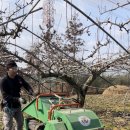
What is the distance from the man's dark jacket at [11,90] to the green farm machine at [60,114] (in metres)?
0.29

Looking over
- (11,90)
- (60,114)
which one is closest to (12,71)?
(11,90)

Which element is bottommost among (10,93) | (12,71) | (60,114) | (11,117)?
(11,117)

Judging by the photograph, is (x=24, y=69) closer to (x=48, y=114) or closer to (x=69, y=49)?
(x=69, y=49)

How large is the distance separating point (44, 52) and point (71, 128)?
12.7 ft

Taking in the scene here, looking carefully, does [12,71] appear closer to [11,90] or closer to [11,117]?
[11,90]

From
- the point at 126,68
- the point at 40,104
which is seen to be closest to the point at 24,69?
the point at 126,68

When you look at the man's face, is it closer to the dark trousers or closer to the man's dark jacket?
the man's dark jacket

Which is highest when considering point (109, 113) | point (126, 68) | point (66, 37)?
point (66, 37)

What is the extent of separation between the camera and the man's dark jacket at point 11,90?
6883 mm

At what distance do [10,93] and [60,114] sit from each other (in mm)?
1395

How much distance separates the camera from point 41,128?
21.5 feet

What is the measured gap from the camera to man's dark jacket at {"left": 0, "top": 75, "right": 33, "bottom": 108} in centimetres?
688

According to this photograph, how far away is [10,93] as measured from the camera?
22.9 feet

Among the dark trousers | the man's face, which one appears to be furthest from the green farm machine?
the man's face
